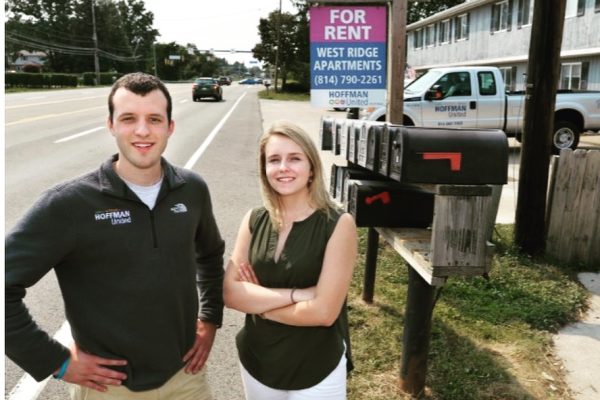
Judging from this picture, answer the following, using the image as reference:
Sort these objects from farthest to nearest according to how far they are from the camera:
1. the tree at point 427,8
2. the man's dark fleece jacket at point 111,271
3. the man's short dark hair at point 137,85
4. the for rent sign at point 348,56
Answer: the tree at point 427,8
the for rent sign at point 348,56
the man's short dark hair at point 137,85
the man's dark fleece jacket at point 111,271

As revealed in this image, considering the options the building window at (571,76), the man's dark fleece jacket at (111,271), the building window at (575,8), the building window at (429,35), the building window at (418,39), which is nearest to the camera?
the man's dark fleece jacket at (111,271)

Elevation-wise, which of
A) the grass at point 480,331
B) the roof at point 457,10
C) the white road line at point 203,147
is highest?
the roof at point 457,10

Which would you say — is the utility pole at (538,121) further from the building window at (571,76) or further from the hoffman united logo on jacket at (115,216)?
the building window at (571,76)

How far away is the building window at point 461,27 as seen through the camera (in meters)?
31.9

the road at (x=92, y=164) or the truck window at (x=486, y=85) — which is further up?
the truck window at (x=486, y=85)

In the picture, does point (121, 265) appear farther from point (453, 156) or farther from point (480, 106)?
point (480, 106)

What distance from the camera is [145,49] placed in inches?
4473

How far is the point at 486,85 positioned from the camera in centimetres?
1330

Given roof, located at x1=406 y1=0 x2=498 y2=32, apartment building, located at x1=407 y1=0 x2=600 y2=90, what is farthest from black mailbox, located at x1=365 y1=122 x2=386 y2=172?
roof, located at x1=406 y1=0 x2=498 y2=32

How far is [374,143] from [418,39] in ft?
132

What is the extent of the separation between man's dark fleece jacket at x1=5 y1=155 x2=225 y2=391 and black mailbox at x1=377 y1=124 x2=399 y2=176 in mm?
1178

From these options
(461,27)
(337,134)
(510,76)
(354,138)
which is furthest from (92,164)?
(461,27)

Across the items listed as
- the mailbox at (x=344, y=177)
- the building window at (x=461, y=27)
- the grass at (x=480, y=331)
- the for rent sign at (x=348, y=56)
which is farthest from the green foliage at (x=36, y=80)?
the grass at (x=480, y=331)

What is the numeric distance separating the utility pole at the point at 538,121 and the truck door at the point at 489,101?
7.99 meters
